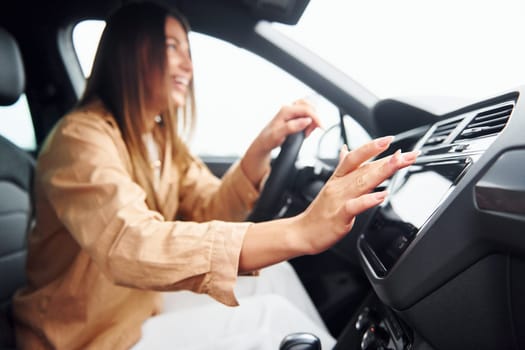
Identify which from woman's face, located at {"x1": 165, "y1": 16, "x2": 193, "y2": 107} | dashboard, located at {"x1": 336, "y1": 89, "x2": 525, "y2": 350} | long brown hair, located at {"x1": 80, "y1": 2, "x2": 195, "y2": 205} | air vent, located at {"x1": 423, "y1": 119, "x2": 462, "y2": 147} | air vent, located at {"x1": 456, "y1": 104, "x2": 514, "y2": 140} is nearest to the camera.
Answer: dashboard, located at {"x1": 336, "y1": 89, "x2": 525, "y2": 350}

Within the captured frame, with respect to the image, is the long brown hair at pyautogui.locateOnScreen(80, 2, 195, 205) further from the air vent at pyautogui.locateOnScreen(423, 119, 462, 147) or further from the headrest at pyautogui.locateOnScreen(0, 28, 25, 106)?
the air vent at pyautogui.locateOnScreen(423, 119, 462, 147)

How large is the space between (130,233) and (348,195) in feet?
1.06

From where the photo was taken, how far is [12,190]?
108 cm

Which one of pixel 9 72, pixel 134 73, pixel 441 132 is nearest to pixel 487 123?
pixel 441 132

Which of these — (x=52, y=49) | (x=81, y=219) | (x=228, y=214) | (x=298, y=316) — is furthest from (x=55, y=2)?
(x=298, y=316)

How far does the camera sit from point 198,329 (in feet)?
2.53

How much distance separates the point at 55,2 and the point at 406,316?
1.60 m

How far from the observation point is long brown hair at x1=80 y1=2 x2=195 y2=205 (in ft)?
2.88

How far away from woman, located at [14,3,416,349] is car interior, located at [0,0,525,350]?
0.10m

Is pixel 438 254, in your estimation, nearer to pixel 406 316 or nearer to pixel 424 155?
pixel 406 316

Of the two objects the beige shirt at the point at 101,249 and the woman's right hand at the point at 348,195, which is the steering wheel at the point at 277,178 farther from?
the woman's right hand at the point at 348,195

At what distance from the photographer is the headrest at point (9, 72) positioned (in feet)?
3.14

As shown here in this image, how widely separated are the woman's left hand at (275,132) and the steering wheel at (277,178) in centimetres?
2

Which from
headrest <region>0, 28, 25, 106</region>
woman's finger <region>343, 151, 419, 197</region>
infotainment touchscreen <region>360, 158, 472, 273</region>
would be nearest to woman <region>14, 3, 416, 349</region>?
woman's finger <region>343, 151, 419, 197</region>
